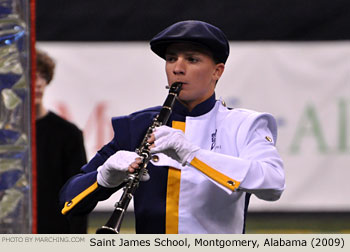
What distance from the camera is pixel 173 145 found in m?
3.29

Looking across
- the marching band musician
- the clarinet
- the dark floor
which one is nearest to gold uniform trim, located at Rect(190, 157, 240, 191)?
the marching band musician

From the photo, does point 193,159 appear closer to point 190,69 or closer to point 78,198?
point 190,69

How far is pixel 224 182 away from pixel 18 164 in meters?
1.31

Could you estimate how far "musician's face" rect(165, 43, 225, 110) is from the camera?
3514 millimetres

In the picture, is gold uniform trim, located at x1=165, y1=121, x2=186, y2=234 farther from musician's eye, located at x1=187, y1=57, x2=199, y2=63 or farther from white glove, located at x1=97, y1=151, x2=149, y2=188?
musician's eye, located at x1=187, y1=57, x2=199, y2=63

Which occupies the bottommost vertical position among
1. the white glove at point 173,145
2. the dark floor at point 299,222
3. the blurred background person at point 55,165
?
the dark floor at point 299,222

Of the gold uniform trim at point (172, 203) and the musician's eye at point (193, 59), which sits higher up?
the musician's eye at point (193, 59)

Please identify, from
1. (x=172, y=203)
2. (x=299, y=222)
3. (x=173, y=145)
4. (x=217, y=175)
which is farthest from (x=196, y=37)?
(x=299, y=222)

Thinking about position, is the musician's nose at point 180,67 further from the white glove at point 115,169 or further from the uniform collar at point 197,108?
the white glove at point 115,169

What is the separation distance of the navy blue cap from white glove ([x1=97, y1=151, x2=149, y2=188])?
1.73 feet

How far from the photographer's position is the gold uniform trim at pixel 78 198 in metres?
3.56

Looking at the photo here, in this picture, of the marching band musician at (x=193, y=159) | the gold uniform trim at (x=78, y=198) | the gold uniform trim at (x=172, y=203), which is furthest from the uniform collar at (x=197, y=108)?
the gold uniform trim at (x=78, y=198)

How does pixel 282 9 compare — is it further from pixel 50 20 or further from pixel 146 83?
pixel 50 20

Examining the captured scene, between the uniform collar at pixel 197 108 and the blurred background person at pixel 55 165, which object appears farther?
the blurred background person at pixel 55 165
